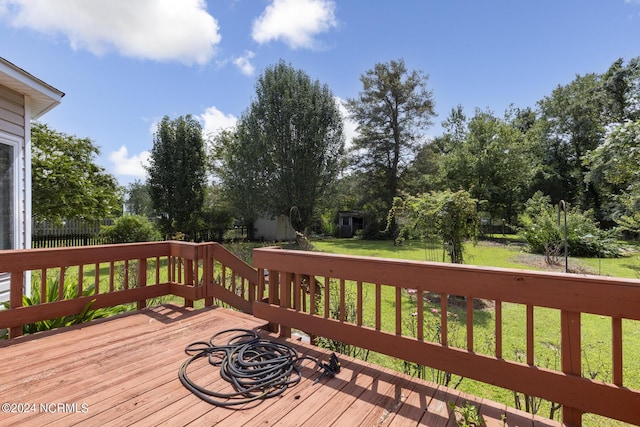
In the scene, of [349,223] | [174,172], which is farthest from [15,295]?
[349,223]

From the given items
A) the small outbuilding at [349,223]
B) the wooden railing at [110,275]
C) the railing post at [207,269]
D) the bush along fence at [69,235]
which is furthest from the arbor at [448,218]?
the small outbuilding at [349,223]

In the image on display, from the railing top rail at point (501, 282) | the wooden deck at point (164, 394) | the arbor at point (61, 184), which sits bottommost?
the wooden deck at point (164, 394)

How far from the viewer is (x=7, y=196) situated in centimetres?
347

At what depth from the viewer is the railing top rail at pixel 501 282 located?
139 centimetres

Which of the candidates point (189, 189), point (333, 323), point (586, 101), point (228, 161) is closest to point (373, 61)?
point (228, 161)

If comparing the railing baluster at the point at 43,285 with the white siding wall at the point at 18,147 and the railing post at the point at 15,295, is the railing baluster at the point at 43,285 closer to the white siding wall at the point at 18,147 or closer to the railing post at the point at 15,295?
the railing post at the point at 15,295

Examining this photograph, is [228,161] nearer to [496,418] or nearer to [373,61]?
[373,61]

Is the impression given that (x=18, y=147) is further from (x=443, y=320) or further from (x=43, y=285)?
(x=443, y=320)

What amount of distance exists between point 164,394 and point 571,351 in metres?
2.24

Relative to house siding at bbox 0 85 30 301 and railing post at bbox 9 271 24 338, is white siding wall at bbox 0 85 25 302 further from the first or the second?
railing post at bbox 9 271 24 338

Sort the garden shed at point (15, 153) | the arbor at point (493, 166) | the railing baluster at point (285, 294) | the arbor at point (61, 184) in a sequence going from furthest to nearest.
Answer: the arbor at point (493, 166)
the arbor at point (61, 184)
the garden shed at point (15, 153)
the railing baluster at point (285, 294)

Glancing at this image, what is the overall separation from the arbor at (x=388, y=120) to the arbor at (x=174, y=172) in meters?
10.4

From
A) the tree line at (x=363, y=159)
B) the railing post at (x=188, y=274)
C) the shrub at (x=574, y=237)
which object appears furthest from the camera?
the tree line at (x=363, y=159)

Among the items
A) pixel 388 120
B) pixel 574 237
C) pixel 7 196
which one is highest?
pixel 388 120
